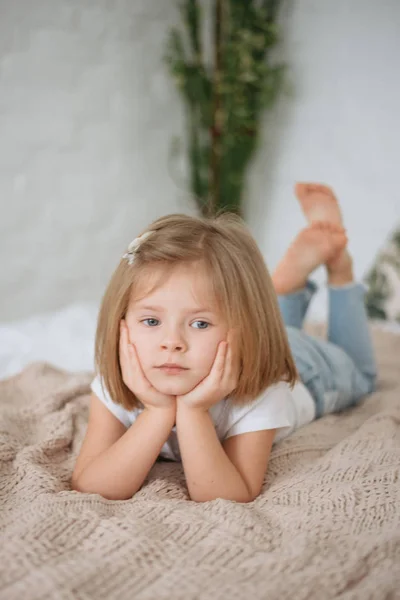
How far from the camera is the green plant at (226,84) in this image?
97.2 inches

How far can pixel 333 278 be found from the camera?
4.72 feet

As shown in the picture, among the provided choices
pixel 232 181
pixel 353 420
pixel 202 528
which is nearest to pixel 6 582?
pixel 202 528

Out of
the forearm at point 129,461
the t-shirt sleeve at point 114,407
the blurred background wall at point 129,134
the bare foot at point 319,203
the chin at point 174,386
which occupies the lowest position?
the forearm at point 129,461

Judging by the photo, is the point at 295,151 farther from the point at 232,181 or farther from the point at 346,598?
the point at 346,598

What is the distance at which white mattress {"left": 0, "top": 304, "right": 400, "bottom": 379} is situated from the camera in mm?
1562

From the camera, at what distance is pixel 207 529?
75 cm

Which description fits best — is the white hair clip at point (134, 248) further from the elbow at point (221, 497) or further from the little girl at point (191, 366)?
the elbow at point (221, 497)

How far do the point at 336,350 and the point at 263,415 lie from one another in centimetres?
49

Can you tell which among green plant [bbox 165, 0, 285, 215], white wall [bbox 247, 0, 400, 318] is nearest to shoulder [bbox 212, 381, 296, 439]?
white wall [bbox 247, 0, 400, 318]

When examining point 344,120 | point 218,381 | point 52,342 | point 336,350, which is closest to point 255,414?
point 218,381

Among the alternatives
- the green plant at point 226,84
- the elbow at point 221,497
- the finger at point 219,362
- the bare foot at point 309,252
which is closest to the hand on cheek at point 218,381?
the finger at point 219,362

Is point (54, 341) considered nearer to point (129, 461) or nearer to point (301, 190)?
point (301, 190)

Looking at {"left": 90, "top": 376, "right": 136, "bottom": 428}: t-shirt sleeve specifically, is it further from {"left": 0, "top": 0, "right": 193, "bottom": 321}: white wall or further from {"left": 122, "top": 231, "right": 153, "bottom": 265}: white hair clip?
{"left": 0, "top": 0, "right": 193, "bottom": 321}: white wall

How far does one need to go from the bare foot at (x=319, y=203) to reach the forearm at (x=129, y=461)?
2.22 ft
